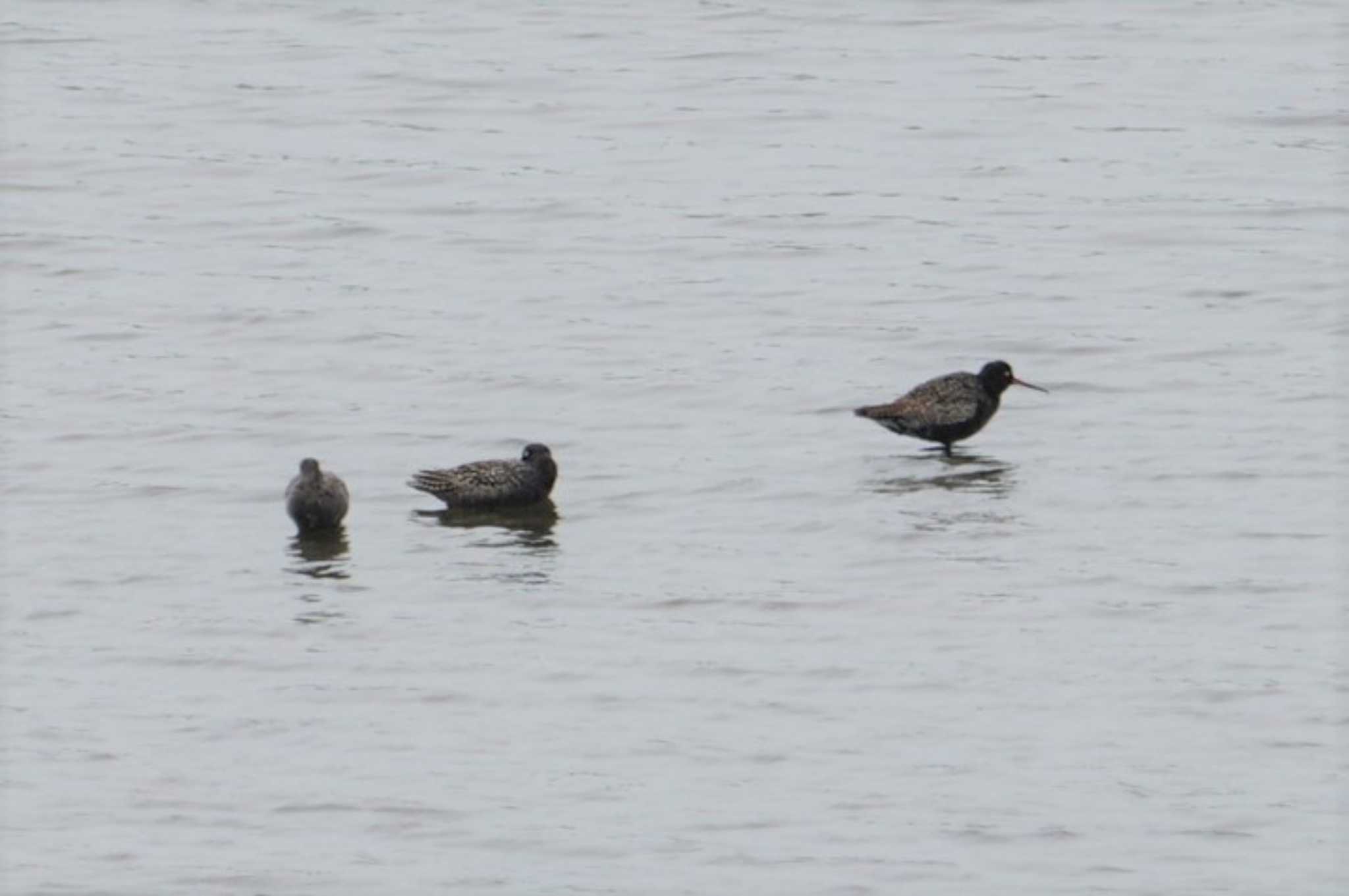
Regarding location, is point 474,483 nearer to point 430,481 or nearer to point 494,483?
point 494,483

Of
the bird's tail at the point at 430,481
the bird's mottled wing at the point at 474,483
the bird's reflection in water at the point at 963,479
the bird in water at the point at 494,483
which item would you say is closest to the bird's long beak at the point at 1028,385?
the bird's reflection in water at the point at 963,479

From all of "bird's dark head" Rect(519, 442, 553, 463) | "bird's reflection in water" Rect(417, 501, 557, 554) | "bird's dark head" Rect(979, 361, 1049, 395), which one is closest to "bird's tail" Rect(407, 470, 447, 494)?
"bird's reflection in water" Rect(417, 501, 557, 554)

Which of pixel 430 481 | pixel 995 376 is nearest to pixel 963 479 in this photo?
pixel 995 376

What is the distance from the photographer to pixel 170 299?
84.2 feet

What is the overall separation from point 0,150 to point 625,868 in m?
22.2

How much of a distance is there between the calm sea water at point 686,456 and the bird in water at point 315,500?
0.52 feet

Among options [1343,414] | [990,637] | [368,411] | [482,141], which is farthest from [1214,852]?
[482,141]

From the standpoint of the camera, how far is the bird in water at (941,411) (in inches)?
811

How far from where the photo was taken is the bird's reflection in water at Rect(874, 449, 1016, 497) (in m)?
19.6

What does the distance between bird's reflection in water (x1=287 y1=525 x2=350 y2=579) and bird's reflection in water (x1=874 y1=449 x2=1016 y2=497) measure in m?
3.24

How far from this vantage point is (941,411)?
67.6 feet

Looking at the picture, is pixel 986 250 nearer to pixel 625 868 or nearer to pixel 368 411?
pixel 368 411

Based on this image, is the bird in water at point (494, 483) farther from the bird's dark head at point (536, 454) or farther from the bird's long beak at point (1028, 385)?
the bird's long beak at point (1028, 385)

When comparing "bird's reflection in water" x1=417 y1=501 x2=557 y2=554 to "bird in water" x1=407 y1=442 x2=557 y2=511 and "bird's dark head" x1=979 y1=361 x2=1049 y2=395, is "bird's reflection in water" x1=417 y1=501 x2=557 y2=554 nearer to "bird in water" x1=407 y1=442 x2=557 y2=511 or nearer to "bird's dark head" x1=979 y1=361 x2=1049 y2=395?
"bird in water" x1=407 y1=442 x2=557 y2=511
